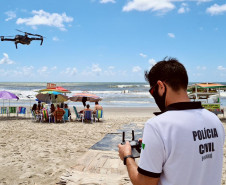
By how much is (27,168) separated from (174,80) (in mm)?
3896

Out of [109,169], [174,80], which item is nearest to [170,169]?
[174,80]

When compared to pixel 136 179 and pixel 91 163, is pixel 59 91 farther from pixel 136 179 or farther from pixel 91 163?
pixel 136 179

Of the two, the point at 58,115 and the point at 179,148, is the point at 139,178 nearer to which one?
the point at 179,148

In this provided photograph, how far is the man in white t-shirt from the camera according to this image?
104cm

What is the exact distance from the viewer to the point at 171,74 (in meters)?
1.16

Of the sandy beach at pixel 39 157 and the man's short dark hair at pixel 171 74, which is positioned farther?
the sandy beach at pixel 39 157

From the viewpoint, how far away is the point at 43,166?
435cm

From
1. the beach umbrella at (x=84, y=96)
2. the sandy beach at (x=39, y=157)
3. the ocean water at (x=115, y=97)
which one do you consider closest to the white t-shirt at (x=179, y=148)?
the sandy beach at (x=39, y=157)

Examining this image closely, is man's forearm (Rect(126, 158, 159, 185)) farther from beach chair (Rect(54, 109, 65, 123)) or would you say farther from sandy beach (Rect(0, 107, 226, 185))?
beach chair (Rect(54, 109, 65, 123))

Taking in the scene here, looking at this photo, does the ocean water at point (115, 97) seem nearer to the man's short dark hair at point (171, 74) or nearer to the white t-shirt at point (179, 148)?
the man's short dark hair at point (171, 74)

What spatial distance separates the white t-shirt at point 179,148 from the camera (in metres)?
1.03

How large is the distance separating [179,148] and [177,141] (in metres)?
0.03

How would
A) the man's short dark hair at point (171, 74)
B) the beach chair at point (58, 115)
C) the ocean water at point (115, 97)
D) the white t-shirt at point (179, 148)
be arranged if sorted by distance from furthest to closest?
1. the ocean water at point (115, 97)
2. the beach chair at point (58, 115)
3. the man's short dark hair at point (171, 74)
4. the white t-shirt at point (179, 148)

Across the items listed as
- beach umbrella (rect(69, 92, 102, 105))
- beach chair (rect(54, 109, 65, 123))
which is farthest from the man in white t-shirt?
beach umbrella (rect(69, 92, 102, 105))
